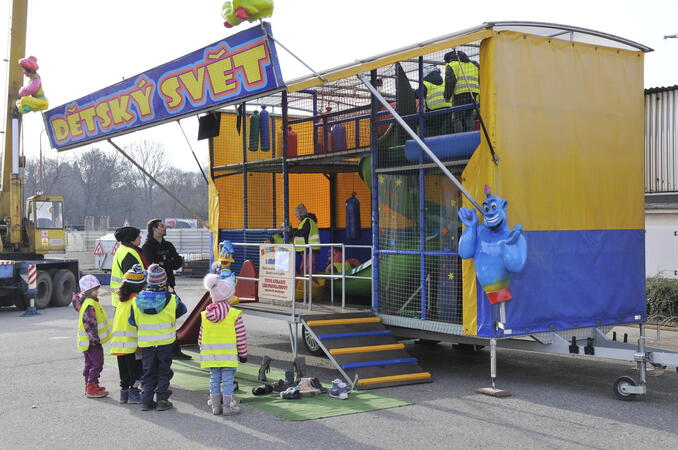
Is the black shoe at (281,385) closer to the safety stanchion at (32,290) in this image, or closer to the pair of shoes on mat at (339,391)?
the pair of shoes on mat at (339,391)

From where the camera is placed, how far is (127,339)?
8.06 metres

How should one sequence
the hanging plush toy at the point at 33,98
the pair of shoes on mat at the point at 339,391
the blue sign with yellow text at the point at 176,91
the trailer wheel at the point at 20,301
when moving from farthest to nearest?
the trailer wheel at the point at 20,301, the hanging plush toy at the point at 33,98, the blue sign with yellow text at the point at 176,91, the pair of shoes on mat at the point at 339,391

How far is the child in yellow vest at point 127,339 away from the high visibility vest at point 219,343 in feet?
3.20

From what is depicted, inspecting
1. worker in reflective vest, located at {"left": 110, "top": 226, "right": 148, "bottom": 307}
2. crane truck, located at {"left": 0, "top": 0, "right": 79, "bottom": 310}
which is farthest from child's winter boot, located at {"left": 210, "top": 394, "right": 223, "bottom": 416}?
crane truck, located at {"left": 0, "top": 0, "right": 79, "bottom": 310}

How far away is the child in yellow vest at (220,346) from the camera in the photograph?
24.8ft

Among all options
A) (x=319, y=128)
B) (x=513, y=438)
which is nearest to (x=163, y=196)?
(x=319, y=128)

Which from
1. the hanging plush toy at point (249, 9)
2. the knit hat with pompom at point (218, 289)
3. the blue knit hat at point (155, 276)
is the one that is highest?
the hanging plush toy at point (249, 9)

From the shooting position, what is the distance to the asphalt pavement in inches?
259

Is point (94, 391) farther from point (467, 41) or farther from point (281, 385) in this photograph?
point (467, 41)

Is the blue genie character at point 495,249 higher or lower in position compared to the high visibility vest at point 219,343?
higher

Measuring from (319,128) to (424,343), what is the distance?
4.08 metres

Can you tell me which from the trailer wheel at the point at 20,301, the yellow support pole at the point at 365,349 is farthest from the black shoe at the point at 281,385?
the trailer wheel at the point at 20,301

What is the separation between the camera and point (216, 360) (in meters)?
7.53

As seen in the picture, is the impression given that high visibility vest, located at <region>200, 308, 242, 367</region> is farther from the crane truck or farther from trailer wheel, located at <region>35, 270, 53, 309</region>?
the crane truck
